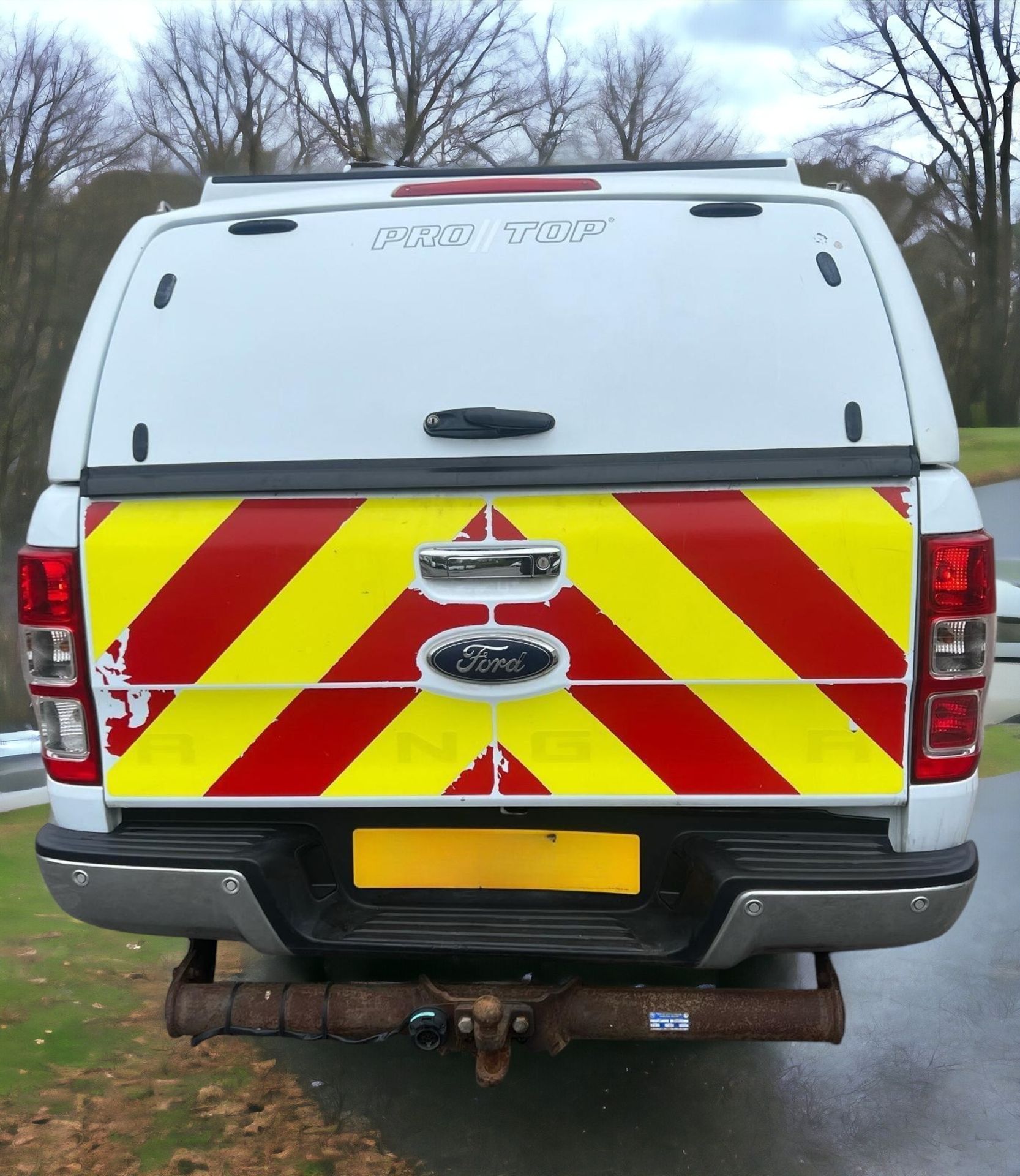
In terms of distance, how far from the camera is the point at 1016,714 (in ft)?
25.4

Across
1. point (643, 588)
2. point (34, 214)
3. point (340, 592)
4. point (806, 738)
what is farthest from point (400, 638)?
point (34, 214)

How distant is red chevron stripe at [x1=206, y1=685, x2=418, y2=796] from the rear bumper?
122 mm

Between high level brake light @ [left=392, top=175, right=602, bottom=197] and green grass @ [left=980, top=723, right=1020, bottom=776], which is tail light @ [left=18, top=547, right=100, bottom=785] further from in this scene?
green grass @ [left=980, top=723, right=1020, bottom=776]

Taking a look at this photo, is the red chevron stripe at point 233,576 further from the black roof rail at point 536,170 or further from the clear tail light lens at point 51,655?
the black roof rail at point 536,170

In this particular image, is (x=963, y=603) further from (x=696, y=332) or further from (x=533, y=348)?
(x=533, y=348)

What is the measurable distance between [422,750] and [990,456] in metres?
11.3

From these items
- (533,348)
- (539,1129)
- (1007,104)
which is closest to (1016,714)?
(539,1129)

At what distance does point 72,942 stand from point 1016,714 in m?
6.06

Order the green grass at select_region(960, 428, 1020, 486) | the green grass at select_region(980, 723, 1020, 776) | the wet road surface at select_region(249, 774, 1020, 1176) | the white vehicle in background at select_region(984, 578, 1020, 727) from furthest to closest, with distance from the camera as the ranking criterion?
the green grass at select_region(960, 428, 1020, 486)
the white vehicle in background at select_region(984, 578, 1020, 727)
the green grass at select_region(980, 723, 1020, 776)
the wet road surface at select_region(249, 774, 1020, 1176)

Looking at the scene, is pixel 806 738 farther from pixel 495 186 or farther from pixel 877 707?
pixel 495 186

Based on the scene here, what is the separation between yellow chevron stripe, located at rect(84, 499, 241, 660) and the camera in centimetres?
245

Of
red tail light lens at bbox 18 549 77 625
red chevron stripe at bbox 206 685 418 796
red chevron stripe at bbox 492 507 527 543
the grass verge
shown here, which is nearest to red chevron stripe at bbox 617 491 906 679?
red chevron stripe at bbox 492 507 527 543

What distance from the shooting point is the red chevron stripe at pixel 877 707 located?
2396 millimetres

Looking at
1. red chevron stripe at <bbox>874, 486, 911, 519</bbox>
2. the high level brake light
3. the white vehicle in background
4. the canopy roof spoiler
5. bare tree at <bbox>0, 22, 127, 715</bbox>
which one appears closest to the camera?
red chevron stripe at <bbox>874, 486, 911, 519</bbox>
